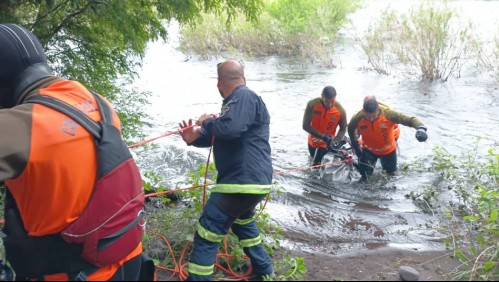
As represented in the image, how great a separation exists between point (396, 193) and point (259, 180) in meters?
4.40

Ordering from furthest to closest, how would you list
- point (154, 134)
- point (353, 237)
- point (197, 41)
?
point (197, 41)
point (154, 134)
point (353, 237)

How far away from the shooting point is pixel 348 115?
11.9m

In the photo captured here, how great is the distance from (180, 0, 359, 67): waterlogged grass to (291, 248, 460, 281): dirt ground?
14034mm

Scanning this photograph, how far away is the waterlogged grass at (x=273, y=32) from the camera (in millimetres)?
18375

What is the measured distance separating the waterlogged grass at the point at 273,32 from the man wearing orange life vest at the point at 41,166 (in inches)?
649

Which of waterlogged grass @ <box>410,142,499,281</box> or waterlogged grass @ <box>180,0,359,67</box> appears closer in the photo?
waterlogged grass @ <box>410,142,499,281</box>

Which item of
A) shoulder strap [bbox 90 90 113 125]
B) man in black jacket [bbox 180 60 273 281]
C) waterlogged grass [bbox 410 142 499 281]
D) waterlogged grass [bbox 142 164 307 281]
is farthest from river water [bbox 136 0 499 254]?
shoulder strap [bbox 90 90 113 125]

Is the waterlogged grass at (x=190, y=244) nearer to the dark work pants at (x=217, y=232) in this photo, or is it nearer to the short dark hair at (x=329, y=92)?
the dark work pants at (x=217, y=232)

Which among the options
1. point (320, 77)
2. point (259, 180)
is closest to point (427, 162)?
point (259, 180)

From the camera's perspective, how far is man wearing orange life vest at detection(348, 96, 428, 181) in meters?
7.14

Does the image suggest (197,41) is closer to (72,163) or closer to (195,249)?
(195,249)

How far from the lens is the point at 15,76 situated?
79.0 inches

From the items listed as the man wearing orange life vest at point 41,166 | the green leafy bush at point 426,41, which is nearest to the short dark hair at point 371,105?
the man wearing orange life vest at point 41,166

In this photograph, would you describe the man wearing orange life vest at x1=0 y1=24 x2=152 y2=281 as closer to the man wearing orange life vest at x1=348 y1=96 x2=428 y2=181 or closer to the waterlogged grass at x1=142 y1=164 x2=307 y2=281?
the waterlogged grass at x1=142 y1=164 x2=307 y2=281
